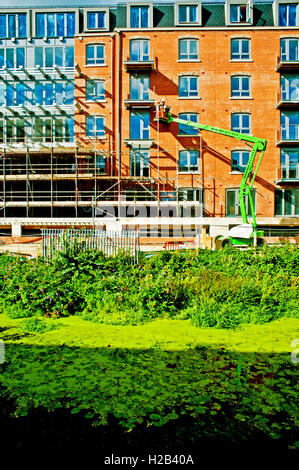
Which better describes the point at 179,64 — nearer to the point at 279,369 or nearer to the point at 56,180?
the point at 56,180

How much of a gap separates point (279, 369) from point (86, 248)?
7418mm

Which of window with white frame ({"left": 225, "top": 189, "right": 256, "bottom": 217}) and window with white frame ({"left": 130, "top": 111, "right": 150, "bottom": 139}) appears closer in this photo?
window with white frame ({"left": 225, "top": 189, "right": 256, "bottom": 217})

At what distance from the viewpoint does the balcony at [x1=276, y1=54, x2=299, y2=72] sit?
27.6m

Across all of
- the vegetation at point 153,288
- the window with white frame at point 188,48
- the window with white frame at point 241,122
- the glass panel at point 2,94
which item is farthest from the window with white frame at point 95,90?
the vegetation at point 153,288

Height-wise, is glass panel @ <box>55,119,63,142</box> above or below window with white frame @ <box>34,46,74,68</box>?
below

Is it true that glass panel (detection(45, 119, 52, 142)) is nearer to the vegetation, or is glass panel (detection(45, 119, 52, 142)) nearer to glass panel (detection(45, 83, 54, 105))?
glass panel (detection(45, 83, 54, 105))

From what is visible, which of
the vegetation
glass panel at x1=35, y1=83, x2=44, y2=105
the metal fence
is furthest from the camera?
glass panel at x1=35, y1=83, x2=44, y2=105

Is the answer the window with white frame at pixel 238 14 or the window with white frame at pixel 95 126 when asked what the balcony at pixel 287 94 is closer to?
the window with white frame at pixel 238 14

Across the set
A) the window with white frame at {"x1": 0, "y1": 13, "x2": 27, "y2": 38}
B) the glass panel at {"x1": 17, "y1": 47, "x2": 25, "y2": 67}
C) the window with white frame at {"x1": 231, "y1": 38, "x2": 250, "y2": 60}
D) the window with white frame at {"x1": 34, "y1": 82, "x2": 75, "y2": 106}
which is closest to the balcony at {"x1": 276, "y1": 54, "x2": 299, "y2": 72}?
the window with white frame at {"x1": 231, "y1": 38, "x2": 250, "y2": 60}

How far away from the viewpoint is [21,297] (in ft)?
30.3

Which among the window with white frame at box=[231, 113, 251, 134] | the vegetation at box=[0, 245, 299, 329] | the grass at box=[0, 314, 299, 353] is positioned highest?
the window with white frame at box=[231, 113, 251, 134]

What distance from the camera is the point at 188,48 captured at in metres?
28.9

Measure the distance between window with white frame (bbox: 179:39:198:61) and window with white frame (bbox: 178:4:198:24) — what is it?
1.53 m

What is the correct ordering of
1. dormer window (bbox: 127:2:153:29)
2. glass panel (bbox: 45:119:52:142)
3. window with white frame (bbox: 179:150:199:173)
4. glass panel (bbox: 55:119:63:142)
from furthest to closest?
glass panel (bbox: 45:119:52:142) < glass panel (bbox: 55:119:63:142) < dormer window (bbox: 127:2:153:29) < window with white frame (bbox: 179:150:199:173)
